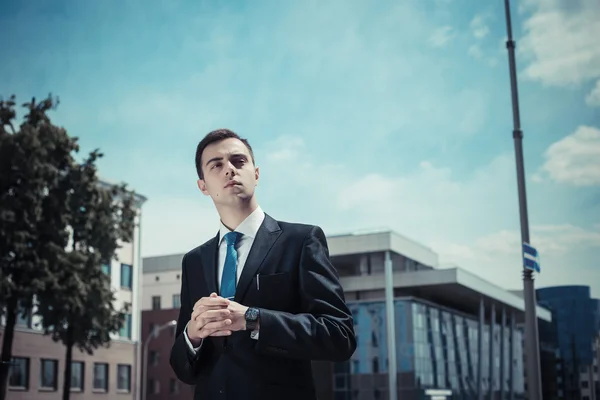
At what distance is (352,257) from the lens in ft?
190

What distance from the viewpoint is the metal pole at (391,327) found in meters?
51.2

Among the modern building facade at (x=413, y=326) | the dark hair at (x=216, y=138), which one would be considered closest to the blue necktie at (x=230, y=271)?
the dark hair at (x=216, y=138)

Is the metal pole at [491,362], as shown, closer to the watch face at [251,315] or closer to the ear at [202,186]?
the ear at [202,186]

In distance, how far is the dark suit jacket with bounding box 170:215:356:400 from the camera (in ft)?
8.48

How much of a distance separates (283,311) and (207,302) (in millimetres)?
295

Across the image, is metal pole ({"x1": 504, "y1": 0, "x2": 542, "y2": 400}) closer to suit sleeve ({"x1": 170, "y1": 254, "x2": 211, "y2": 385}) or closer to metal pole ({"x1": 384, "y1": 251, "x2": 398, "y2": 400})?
suit sleeve ({"x1": 170, "y1": 254, "x2": 211, "y2": 385})

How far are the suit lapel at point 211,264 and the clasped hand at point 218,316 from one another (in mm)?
247

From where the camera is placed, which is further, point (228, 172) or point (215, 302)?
point (228, 172)

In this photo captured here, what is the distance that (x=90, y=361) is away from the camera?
44656mm

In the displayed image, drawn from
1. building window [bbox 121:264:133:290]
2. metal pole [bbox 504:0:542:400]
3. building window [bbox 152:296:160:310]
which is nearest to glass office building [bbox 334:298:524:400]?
building window [bbox 121:264:133:290]

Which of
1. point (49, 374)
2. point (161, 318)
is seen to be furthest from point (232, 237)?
point (161, 318)

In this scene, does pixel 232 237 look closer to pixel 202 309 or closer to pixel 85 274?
pixel 202 309

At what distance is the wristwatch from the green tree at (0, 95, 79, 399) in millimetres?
24065

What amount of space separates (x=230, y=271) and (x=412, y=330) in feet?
168
